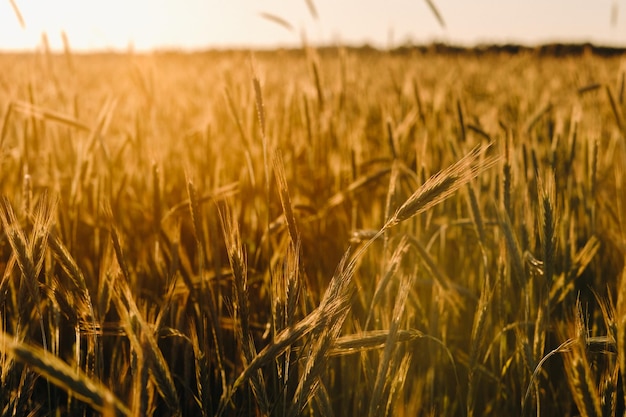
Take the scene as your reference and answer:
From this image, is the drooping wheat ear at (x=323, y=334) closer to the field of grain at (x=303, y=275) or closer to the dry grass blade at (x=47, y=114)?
the field of grain at (x=303, y=275)

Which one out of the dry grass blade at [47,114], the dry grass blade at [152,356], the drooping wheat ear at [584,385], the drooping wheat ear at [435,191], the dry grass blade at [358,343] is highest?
the dry grass blade at [47,114]

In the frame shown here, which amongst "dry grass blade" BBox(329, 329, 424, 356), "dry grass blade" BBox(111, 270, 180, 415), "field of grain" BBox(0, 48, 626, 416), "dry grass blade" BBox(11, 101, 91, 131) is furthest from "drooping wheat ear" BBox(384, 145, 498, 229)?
"dry grass blade" BBox(11, 101, 91, 131)

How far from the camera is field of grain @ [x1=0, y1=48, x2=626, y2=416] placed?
0.63 m

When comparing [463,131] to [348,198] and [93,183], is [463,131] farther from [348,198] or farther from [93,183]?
[93,183]

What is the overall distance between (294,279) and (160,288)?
626mm

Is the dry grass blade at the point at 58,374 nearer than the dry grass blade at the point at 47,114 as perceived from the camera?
Yes

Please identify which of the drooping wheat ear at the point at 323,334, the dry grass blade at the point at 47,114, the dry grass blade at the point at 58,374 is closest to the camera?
the dry grass blade at the point at 58,374

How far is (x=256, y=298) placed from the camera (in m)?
1.20

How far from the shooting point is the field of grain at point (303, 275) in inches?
24.7

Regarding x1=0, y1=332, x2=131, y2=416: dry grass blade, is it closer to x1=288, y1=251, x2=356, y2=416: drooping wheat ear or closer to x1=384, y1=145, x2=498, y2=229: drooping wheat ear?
x1=288, y1=251, x2=356, y2=416: drooping wheat ear

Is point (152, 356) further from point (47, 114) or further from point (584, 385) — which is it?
point (47, 114)

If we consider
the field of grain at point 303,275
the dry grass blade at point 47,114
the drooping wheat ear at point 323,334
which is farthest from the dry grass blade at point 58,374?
the dry grass blade at point 47,114

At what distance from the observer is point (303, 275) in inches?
29.2

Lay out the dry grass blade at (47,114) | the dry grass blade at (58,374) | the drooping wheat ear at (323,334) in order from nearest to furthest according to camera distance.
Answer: the dry grass blade at (58,374)
the drooping wheat ear at (323,334)
the dry grass blade at (47,114)
